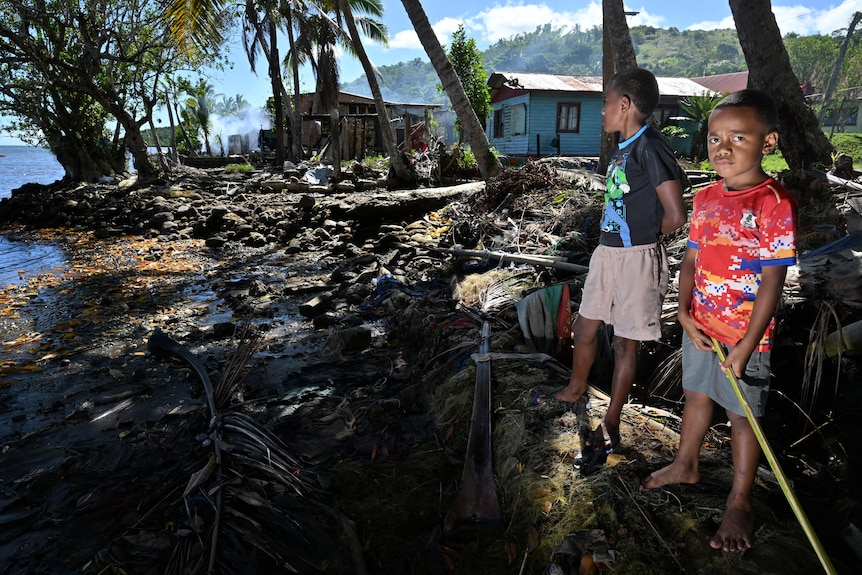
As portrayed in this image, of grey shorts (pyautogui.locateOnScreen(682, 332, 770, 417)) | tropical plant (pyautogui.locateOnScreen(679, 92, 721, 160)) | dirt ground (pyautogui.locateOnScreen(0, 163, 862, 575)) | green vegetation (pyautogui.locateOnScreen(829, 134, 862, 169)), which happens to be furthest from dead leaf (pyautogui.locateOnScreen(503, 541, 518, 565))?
green vegetation (pyautogui.locateOnScreen(829, 134, 862, 169))

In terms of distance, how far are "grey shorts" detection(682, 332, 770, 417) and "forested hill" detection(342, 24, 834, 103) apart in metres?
73.2

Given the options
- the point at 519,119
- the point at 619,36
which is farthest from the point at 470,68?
the point at 619,36

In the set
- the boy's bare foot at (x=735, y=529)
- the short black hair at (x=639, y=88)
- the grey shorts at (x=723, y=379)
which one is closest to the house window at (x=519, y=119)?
the short black hair at (x=639, y=88)

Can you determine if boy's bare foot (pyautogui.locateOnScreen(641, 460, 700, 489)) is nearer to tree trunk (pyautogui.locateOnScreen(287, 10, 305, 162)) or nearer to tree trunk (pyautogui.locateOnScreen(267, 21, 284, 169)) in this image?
tree trunk (pyautogui.locateOnScreen(267, 21, 284, 169))

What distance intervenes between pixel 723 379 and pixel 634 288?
2.02 feet

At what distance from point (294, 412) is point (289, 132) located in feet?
71.0

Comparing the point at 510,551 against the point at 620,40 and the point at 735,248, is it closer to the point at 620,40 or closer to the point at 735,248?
the point at 735,248

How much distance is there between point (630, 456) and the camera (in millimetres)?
2322

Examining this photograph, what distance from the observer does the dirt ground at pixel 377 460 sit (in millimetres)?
2033

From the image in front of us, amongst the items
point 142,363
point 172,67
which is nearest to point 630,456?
point 142,363

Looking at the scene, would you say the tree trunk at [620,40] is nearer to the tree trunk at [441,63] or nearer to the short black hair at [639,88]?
the tree trunk at [441,63]

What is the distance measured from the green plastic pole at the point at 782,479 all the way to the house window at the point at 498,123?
23.8 metres

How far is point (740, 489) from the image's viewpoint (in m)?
1.80

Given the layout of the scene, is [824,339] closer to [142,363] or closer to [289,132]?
[142,363]
